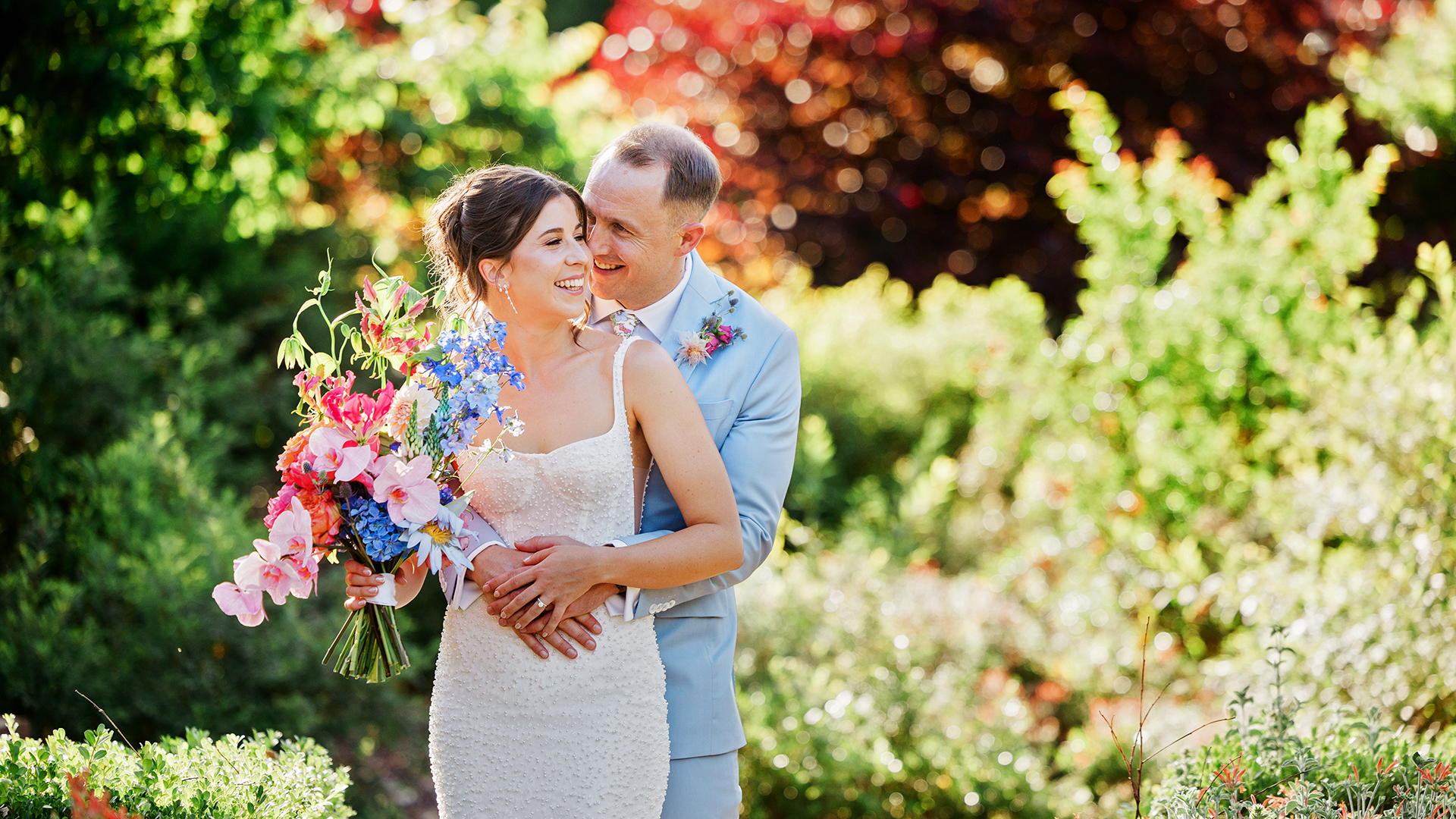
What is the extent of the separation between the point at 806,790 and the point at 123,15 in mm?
4471

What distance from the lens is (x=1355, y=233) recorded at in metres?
5.36

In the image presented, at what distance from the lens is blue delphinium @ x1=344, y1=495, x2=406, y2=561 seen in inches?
82.0

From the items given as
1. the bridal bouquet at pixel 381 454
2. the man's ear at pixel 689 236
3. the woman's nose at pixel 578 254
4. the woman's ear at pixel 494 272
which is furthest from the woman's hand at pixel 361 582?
the man's ear at pixel 689 236

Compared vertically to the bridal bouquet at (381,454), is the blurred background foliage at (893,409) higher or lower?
lower

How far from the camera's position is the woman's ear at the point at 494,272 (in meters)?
2.28

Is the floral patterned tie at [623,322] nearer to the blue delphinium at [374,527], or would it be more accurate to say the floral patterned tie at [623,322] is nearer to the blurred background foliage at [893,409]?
the blue delphinium at [374,527]

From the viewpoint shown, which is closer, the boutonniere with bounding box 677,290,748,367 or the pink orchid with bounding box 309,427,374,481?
the pink orchid with bounding box 309,427,374,481

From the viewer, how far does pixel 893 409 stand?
7289 millimetres

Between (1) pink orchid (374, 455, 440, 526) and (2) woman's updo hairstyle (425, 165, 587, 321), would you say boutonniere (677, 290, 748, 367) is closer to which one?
(2) woman's updo hairstyle (425, 165, 587, 321)

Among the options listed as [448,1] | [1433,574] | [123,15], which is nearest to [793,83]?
[448,1]

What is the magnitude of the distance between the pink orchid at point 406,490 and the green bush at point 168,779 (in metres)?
0.74

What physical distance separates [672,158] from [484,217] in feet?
1.69

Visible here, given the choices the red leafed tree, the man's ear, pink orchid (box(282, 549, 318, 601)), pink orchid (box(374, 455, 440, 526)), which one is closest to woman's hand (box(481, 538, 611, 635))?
pink orchid (box(374, 455, 440, 526))

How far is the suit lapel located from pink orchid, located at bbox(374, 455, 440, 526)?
684mm
